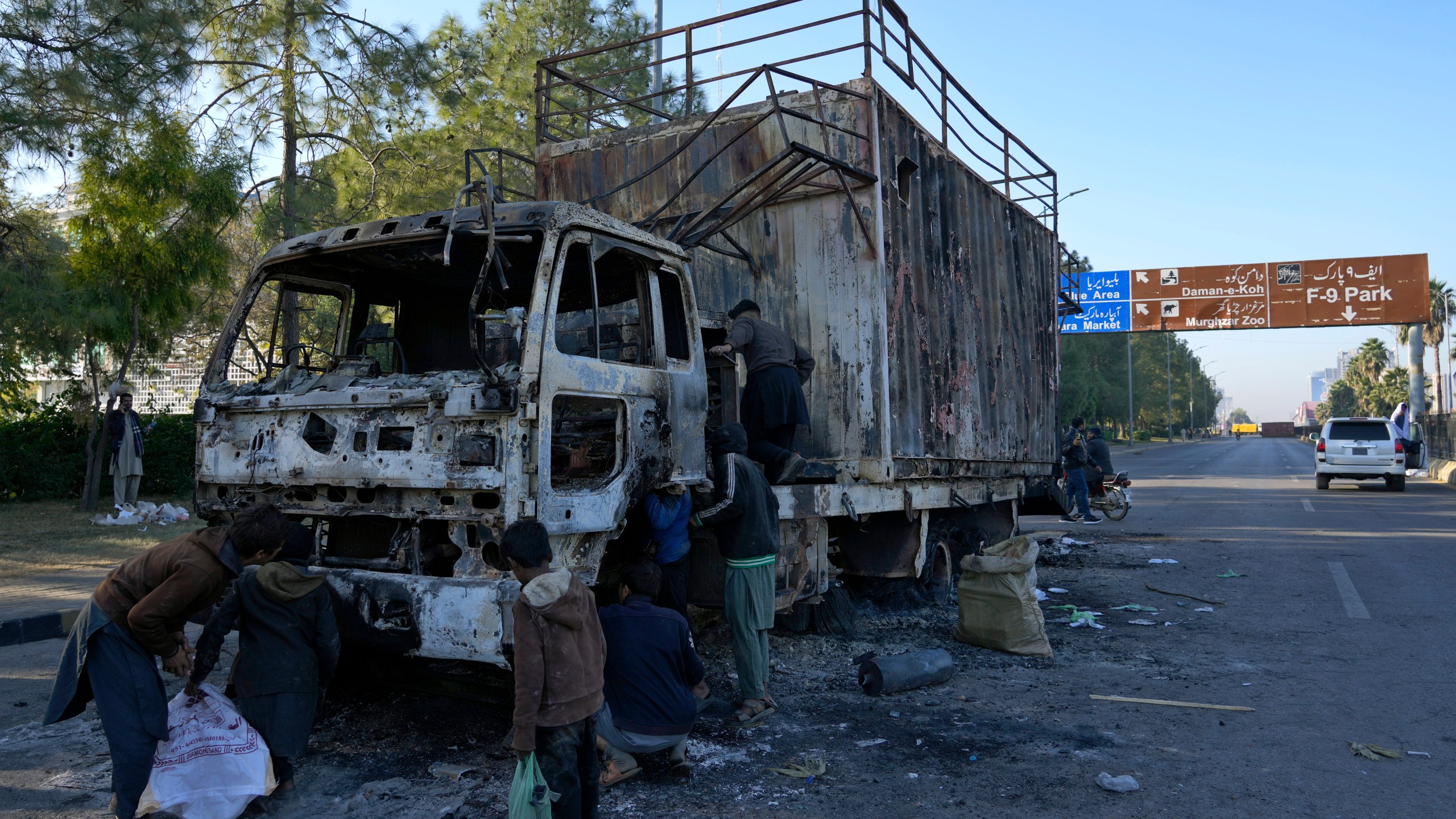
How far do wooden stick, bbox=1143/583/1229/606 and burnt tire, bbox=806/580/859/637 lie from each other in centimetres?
328

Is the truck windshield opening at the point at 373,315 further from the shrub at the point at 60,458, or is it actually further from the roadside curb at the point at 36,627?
the shrub at the point at 60,458

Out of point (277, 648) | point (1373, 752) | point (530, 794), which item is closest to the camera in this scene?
point (530, 794)

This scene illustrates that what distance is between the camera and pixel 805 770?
4.08 m

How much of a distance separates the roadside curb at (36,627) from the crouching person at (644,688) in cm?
455

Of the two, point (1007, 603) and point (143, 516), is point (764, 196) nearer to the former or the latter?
point (1007, 603)

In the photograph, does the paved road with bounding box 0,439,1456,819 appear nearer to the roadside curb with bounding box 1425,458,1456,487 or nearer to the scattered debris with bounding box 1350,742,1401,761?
the scattered debris with bounding box 1350,742,1401,761

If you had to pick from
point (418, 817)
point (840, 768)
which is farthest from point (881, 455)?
point (418, 817)

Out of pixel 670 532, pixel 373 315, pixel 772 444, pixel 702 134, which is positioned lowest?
pixel 670 532

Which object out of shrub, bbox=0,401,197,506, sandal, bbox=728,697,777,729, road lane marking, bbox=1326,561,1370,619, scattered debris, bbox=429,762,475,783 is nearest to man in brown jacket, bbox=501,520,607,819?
scattered debris, bbox=429,762,475,783

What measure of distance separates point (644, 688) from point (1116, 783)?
1.94m

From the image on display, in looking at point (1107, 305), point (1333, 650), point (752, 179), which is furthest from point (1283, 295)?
point (752, 179)

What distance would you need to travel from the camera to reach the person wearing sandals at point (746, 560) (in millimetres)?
4859

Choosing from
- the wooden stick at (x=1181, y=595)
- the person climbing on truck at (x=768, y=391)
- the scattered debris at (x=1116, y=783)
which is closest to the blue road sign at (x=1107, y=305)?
the wooden stick at (x=1181, y=595)

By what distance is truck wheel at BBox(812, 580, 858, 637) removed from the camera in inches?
266
